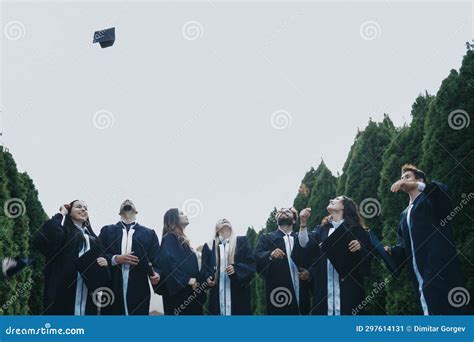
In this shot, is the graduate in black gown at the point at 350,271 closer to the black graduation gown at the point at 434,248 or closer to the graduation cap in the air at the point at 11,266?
→ the black graduation gown at the point at 434,248

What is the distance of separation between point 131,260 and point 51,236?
103 centimetres

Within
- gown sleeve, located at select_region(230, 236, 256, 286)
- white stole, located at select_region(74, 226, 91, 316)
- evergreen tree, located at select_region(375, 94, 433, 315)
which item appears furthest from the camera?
evergreen tree, located at select_region(375, 94, 433, 315)

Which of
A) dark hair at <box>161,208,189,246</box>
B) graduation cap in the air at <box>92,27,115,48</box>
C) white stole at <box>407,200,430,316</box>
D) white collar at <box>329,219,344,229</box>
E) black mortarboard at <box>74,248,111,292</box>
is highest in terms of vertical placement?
graduation cap in the air at <box>92,27,115,48</box>

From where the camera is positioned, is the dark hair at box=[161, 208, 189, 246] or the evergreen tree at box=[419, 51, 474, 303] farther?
the evergreen tree at box=[419, 51, 474, 303]

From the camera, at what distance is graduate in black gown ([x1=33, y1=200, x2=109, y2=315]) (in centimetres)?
826

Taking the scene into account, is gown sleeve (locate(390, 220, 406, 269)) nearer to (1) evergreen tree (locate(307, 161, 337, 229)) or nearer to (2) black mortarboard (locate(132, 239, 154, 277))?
(2) black mortarboard (locate(132, 239, 154, 277))

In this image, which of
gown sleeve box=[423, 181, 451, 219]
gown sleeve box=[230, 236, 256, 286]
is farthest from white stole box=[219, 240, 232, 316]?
gown sleeve box=[423, 181, 451, 219]

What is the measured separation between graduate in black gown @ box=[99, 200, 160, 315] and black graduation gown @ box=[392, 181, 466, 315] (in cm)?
327

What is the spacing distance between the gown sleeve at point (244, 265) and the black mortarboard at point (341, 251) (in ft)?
3.50

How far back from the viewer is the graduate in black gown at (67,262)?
325 inches

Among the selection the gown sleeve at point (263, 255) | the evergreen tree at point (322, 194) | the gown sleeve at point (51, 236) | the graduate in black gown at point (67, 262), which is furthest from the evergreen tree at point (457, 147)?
the evergreen tree at point (322, 194)

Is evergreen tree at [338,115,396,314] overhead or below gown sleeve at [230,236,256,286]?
overhead

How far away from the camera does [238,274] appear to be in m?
8.93
